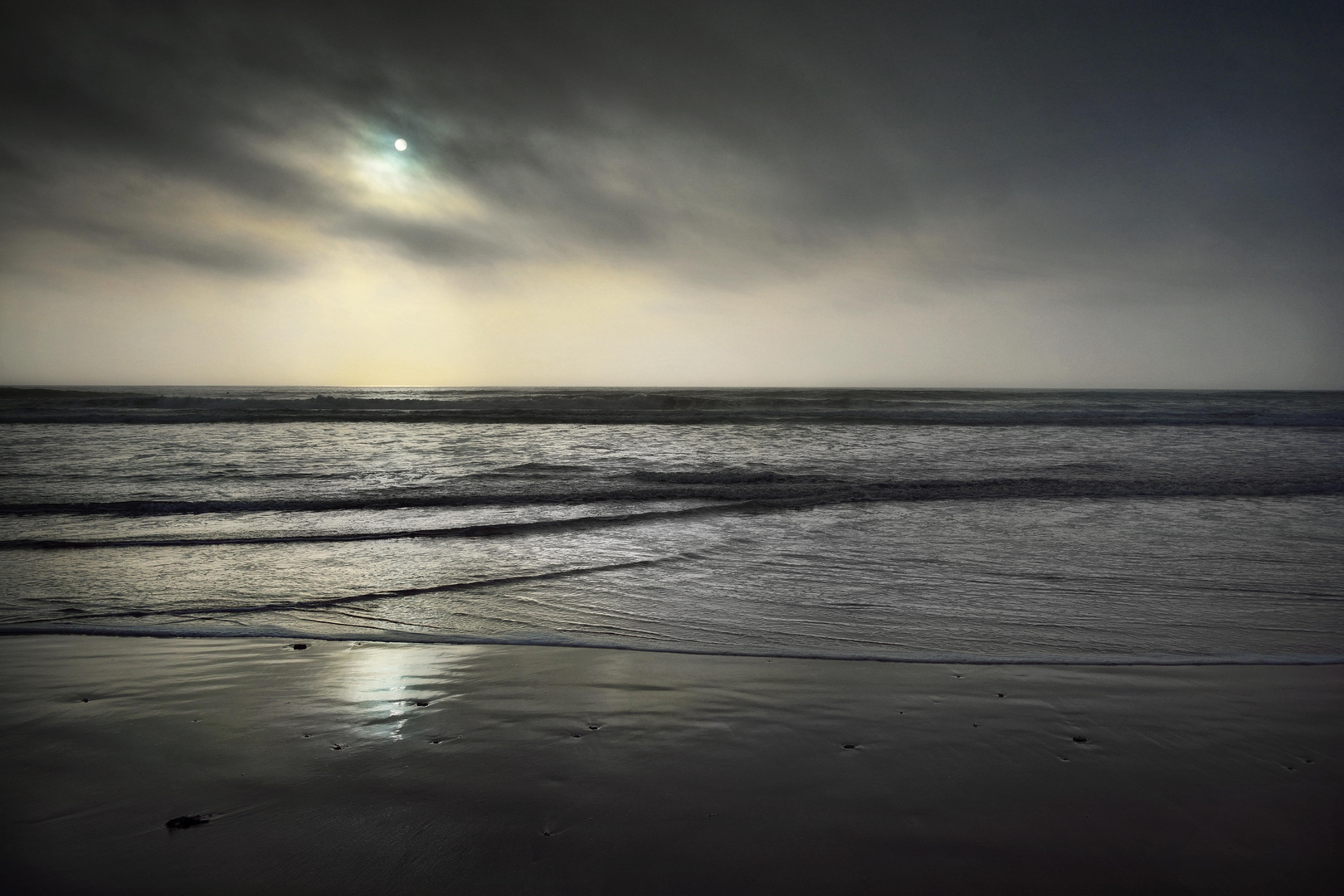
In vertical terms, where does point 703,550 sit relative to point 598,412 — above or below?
below

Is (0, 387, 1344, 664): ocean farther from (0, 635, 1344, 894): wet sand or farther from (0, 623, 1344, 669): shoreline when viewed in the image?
(0, 635, 1344, 894): wet sand

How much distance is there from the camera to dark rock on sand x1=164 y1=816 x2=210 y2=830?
2.24 metres

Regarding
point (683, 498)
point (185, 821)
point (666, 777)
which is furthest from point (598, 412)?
point (185, 821)

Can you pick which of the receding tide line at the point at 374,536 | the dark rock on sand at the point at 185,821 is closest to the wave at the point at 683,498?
the receding tide line at the point at 374,536

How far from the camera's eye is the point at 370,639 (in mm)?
4137

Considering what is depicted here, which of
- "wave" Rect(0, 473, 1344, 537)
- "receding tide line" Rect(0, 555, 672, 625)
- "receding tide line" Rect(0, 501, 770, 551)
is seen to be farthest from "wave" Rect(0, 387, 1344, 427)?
"receding tide line" Rect(0, 555, 672, 625)

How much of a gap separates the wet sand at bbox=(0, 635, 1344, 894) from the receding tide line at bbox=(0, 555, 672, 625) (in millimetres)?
831

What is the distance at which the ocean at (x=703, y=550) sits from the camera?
4.23m

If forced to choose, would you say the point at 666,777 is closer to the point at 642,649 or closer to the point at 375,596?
the point at 642,649

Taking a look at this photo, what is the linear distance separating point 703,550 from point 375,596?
9.70ft

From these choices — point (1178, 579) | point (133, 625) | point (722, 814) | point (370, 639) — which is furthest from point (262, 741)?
point (1178, 579)

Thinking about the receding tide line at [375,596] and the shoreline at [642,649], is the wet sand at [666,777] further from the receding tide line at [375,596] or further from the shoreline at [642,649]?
the receding tide line at [375,596]

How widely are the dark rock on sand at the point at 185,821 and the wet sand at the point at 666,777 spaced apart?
1cm

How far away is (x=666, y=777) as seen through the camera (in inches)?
99.3
